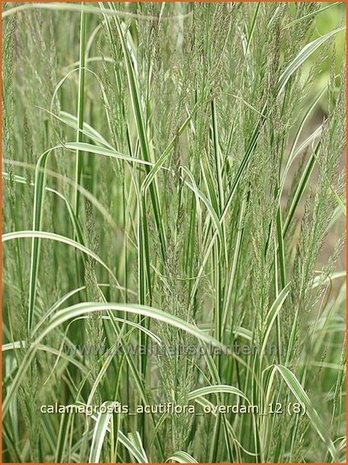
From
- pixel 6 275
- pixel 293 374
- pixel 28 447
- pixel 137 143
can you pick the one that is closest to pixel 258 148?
pixel 137 143

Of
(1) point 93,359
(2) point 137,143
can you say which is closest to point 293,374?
(1) point 93,359

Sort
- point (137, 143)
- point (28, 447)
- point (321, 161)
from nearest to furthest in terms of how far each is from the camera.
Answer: point (321, 161)
point (137, 143)
point (28, 447)

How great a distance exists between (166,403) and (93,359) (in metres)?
0.12

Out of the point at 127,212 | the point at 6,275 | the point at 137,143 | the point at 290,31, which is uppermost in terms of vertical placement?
the point at 290,31

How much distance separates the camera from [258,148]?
2.88 feet

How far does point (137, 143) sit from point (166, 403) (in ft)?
1.25

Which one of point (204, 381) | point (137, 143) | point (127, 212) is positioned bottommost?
point (204, 381)

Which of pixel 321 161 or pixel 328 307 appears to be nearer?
pixel 321 161

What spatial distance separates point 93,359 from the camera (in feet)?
3.10

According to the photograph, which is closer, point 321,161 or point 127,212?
point 321,161

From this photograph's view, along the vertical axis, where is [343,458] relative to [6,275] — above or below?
below

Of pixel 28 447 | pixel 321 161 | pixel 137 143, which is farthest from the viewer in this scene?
pixel 28 447

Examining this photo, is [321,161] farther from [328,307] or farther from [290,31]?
[328,307]

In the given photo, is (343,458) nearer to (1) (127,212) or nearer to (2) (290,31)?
(1) (127,212)
